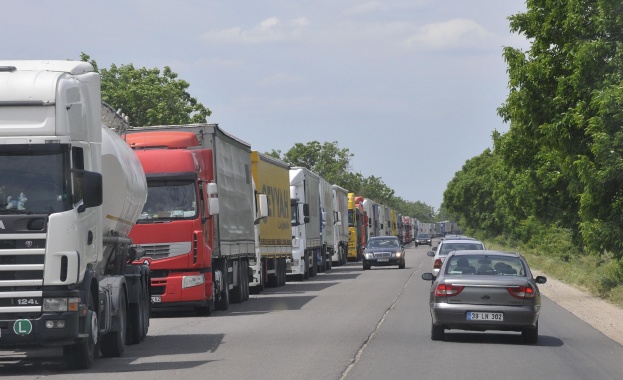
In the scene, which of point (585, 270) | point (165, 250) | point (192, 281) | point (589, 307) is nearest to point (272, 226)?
point (589, 307)

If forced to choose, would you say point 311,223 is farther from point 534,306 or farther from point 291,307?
point 534,306

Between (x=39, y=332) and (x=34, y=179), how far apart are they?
1.77m

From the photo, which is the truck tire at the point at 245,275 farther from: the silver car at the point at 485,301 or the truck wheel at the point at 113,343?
the truck wheel at the point at 113,343

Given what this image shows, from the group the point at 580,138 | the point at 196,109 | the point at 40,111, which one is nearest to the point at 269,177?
the point at 580,138

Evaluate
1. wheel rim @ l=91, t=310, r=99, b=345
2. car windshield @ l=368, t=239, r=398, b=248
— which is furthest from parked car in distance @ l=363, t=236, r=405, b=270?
wheel rim @ l=91, t=310, r=99, b=345

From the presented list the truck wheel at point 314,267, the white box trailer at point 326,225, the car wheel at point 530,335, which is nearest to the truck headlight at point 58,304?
the car wheel at point 530,335

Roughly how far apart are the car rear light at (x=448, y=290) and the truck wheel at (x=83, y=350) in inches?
212

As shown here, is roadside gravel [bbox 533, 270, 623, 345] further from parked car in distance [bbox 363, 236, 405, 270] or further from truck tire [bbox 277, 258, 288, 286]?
parked car in distance [bbox 363, 236, 405, 270]

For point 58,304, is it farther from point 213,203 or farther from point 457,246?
point 457,246

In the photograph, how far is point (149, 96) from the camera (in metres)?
62.7

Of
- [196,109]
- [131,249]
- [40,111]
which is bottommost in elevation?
[131,249]

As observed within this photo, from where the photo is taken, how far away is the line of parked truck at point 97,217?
13.6 meters

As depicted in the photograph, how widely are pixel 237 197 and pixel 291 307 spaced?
3.30 meters

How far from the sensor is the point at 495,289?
685 inches
